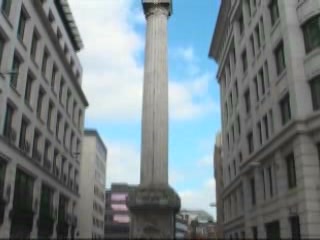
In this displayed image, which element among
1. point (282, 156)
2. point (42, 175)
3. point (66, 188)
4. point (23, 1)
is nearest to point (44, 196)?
point (42, 175)

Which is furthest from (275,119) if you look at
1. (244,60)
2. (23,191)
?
(23,191)

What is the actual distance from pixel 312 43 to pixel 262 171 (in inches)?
502

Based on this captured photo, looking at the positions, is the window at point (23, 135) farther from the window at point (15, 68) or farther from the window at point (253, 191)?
the window at point (253, 191)

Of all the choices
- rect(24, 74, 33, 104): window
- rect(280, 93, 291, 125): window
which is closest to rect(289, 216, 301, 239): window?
rect(280, 93, 291, 125): window

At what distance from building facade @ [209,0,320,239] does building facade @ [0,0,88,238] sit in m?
19.3

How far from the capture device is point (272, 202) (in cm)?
3378

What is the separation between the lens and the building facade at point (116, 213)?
132975mm

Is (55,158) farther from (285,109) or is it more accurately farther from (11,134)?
(285,109)

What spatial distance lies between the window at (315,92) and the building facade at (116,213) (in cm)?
10796

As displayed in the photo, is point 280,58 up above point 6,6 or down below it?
below

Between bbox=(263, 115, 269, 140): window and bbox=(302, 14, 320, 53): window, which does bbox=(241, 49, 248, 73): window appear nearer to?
bbox=(263, 115, 269, 140): window

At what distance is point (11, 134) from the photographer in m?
35.3

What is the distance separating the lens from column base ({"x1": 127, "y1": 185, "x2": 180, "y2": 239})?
25.9 meters

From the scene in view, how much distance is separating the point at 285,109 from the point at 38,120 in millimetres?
24640
